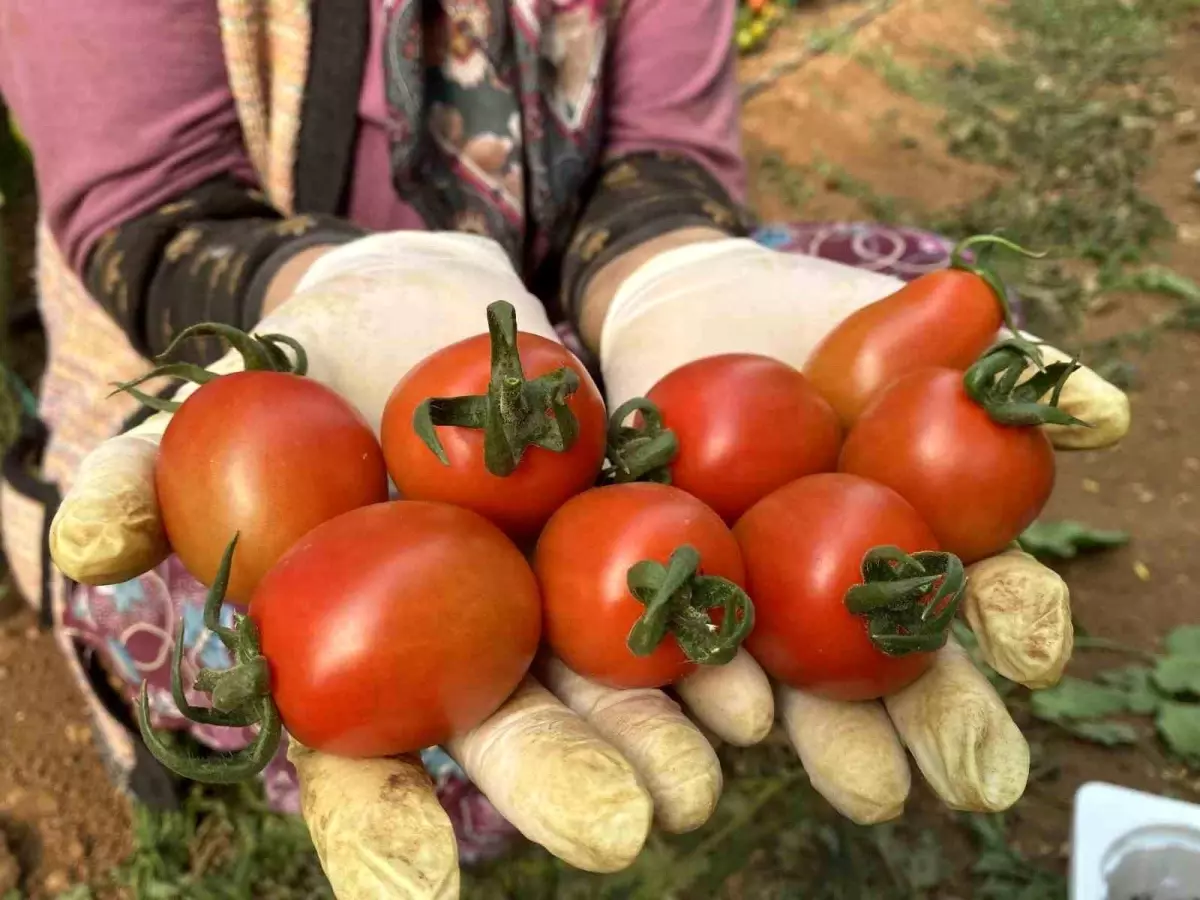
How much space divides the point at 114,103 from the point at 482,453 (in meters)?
0.84

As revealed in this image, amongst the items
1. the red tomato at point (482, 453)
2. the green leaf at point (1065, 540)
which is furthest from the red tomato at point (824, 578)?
the green leaf at point (1065, 540)

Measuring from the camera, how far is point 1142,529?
1.81 metres

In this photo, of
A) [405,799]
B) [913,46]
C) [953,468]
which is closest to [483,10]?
[953,468]

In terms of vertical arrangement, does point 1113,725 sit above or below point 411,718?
below

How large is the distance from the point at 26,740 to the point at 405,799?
4.11 ft

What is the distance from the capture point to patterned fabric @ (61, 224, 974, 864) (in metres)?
1.14

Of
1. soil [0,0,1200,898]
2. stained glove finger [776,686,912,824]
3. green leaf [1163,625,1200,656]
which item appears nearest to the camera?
stained glove finger [776,686,912,824]

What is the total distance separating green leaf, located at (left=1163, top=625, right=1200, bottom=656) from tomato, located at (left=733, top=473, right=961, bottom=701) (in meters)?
1.12

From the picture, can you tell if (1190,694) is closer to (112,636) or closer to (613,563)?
(613,563)

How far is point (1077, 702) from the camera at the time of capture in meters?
1.47

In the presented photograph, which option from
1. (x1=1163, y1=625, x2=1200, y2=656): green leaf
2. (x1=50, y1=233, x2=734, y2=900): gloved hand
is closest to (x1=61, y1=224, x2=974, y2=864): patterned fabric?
(x1=50, y1=233, x2=734, y2=900): gloved hand

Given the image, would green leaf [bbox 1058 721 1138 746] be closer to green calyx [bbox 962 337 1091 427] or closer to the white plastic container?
the white plastic container

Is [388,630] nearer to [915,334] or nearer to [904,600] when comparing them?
[904,600]

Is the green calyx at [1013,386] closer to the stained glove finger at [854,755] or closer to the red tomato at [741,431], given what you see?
the red tomato at [741,431]
